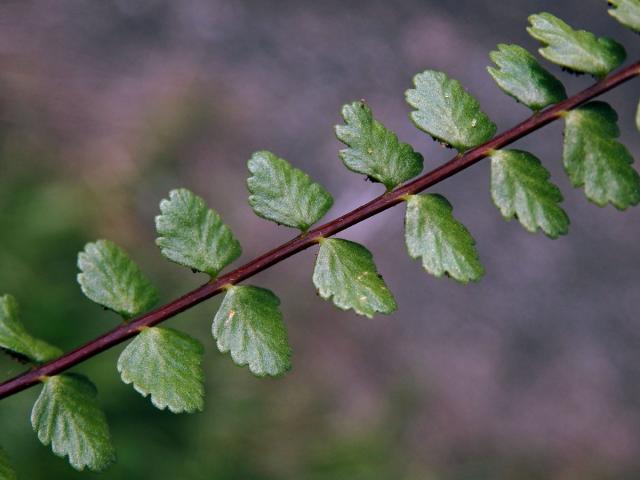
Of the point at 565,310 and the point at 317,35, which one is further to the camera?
the point at 317,35

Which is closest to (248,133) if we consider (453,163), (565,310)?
(565,310)

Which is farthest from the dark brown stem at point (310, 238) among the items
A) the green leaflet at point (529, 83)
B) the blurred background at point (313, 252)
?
the blurred background at point (313, 252)

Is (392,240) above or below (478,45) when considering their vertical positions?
below

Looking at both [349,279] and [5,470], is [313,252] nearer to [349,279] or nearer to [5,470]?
[349,279]

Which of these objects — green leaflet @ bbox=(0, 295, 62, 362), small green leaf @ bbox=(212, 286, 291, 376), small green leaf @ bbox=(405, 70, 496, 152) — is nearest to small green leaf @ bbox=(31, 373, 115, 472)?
green leaflet @ bbox=(0, 295, 62, 362)

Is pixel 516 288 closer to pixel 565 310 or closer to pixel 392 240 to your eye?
pixel 565 310

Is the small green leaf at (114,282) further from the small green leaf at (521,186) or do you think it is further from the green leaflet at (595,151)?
the green leaflet at (595,151)

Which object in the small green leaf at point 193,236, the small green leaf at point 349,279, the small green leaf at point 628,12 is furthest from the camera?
the small green leaf at point 193,236
